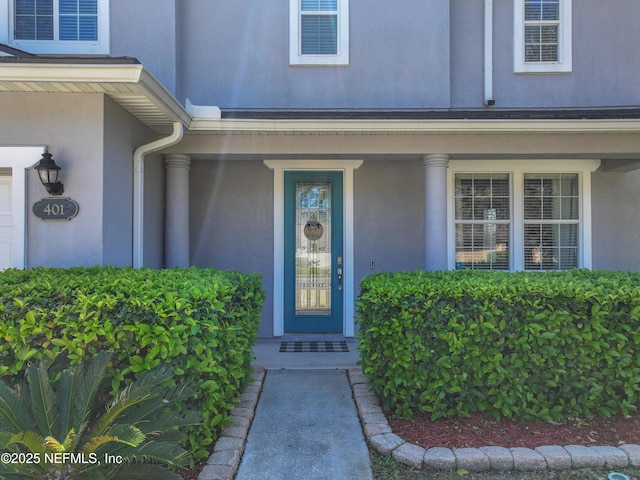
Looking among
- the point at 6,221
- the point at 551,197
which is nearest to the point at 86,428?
the point at 6,221

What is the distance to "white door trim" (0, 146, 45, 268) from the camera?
12.4ft

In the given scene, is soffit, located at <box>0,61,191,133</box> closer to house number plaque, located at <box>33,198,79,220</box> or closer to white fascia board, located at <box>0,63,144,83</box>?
white fascia board, located at <box>0,63,144,83</box>

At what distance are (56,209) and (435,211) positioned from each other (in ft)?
14.1

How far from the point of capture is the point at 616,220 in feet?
20.3

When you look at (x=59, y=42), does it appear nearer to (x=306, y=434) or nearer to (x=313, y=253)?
(x=313, y=253)

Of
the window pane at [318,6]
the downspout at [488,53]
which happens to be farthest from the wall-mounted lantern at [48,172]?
the downspout at [488,53]

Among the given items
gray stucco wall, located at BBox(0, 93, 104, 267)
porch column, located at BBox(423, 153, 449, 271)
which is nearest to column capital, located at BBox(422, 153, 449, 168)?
porch column, located at BBox(423, 153, 449, 271)

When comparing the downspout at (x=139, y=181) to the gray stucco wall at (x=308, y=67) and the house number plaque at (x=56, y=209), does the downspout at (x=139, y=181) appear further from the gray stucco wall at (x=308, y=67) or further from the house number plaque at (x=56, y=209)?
the gray stucco wall at (x=308, y=67)

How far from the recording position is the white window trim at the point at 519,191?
20.0 feet

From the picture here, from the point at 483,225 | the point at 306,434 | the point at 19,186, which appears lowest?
the point at 306,434

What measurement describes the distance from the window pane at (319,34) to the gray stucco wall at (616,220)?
14.5 ft

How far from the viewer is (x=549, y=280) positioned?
12.1 feet

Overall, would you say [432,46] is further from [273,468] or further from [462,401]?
[273,468]

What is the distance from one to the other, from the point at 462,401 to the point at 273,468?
162 cm
